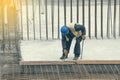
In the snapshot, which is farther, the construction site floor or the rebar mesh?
the construction site floor

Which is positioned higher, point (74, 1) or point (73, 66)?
point (74, 1)

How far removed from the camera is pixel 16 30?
17.4 meters

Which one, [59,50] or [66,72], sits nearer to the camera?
[66,72]

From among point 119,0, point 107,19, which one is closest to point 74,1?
point 119,0

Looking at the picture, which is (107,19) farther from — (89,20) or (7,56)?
(7,56)

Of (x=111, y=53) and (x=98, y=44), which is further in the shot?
(x=98, y=44)

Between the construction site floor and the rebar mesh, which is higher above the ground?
the construction site floor

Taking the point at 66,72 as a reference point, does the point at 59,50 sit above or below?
above

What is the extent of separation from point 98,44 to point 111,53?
1220 millimetres

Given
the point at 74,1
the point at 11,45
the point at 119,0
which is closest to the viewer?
the point at 11,45

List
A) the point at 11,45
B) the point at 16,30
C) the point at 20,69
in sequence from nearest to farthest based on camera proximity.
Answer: the point at 20,69 < the point at 11,45 < the point at 16,30

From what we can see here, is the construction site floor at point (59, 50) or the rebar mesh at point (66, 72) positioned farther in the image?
the construction site floor at point (59, 50)

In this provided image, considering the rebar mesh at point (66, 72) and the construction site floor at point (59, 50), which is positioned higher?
the construction site floor at point (59, 50)

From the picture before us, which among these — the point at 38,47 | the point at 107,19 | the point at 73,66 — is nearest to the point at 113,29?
the point at 107,19
